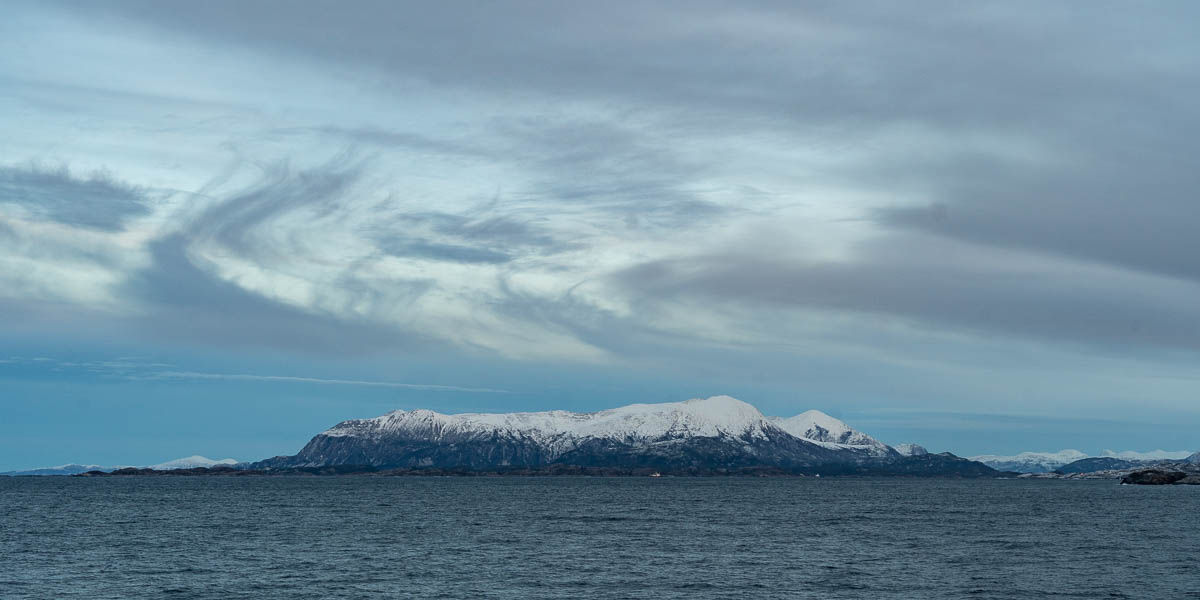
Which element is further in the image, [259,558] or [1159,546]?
[1159,546]

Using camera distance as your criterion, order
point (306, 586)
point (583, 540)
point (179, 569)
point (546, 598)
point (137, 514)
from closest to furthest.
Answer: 1. point (546, 598)
2. point (306, 586)
3. point (179, 569)
4. point (583, 540)
5. point (137, 514)

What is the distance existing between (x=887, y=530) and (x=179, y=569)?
90.2 metres

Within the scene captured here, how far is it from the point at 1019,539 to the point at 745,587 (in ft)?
196

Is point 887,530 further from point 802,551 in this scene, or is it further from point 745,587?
point 745,587

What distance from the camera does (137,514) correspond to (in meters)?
174

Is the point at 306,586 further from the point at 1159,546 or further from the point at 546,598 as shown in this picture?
the point at 1159,546

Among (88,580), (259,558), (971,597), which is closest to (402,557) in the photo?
(259,558)

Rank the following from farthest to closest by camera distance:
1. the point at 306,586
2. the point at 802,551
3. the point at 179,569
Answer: the point at 802,551 < the point at 179,569 < the point at 306,586

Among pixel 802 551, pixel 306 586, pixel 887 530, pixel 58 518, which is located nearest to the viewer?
pixel 306 586

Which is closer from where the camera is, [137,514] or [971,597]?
[971,597]

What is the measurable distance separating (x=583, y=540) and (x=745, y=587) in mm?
42512

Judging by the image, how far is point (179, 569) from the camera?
90.4 meters

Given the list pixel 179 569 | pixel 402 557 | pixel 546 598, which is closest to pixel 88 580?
pixel 179 569

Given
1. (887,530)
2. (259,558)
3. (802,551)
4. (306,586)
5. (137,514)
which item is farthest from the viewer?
(137,514)
